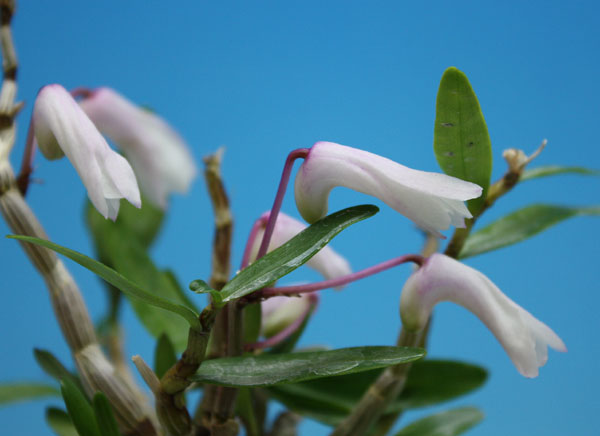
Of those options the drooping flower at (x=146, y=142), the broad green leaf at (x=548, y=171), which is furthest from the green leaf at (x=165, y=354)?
the broad green leaf at (x=548, y=171)

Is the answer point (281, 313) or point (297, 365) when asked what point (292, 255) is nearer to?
point (297, 365)

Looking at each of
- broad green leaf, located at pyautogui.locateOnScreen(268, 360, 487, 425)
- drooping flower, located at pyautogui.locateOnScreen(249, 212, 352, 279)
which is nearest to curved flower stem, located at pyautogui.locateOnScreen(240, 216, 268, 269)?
drooping flower, located at pyautogui.locateOnScreen(249, 212, 352, 279)

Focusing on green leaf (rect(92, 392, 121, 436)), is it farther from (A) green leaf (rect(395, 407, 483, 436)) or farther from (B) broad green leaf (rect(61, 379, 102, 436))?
(A) green leaf (rect(395, 407, 483, 436))

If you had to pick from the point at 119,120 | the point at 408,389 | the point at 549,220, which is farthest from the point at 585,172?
the point at 119,120

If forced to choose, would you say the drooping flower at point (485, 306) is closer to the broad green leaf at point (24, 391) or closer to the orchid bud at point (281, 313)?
the orchid bud at point (281, 313)

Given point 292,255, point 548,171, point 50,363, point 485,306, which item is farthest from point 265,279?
point 548,171

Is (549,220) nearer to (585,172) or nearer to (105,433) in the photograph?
(585,172)
